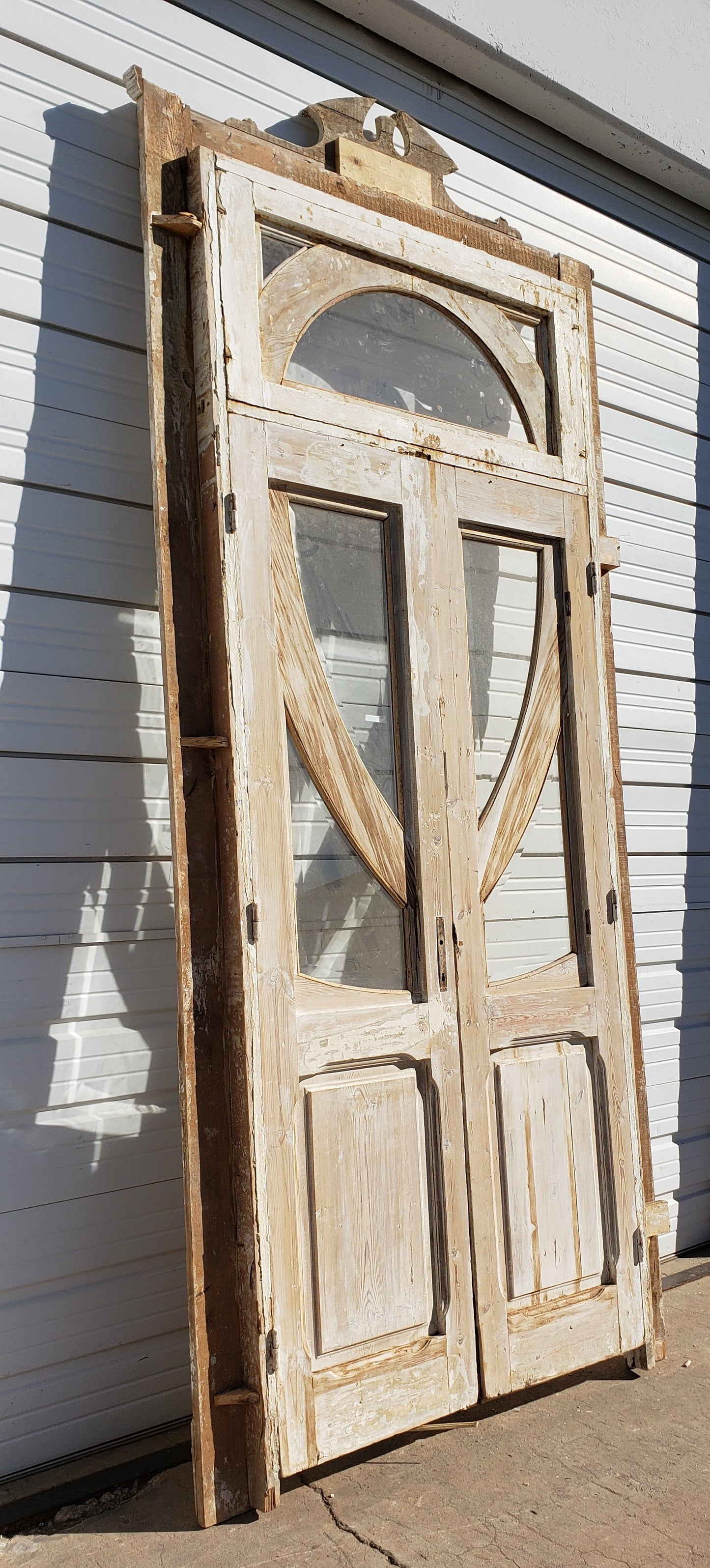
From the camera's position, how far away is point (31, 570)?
2.59m

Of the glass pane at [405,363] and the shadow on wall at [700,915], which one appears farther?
the shadow on wall at [700,915]

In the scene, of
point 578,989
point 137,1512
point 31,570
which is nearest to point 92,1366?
point 137,1512

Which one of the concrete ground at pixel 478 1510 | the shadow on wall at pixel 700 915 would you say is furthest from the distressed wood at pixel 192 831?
the shadow on wall at pixel 700 915

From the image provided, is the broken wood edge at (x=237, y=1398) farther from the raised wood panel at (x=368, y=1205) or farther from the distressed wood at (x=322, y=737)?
the distressed wood at (x=322, y=737)

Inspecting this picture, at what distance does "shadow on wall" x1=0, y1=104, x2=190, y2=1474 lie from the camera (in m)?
2.52

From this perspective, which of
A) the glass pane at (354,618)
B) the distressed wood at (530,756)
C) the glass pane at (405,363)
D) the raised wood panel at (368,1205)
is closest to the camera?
the raised wood panel at (368,1205)

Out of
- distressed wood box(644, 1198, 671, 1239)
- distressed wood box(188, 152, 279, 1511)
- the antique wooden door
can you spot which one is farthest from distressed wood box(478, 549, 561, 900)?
distressed wood box(644, 1198, 671, 1239)

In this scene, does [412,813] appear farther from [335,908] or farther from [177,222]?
[177,222]

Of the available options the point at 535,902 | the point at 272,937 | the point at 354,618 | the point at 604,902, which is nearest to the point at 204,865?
the point at 272,937

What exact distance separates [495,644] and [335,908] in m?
0.89

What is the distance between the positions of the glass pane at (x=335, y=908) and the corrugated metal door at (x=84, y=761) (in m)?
0.39

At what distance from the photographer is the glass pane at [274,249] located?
2.67 metres

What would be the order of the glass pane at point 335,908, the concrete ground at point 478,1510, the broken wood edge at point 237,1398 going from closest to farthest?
the concrete ground at point 478,1510 → the broken wood edge at point 237,1398 → the glass pane at point 335,908

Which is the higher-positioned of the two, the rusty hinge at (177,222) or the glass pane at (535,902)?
the rusty hinge at (177,222)
